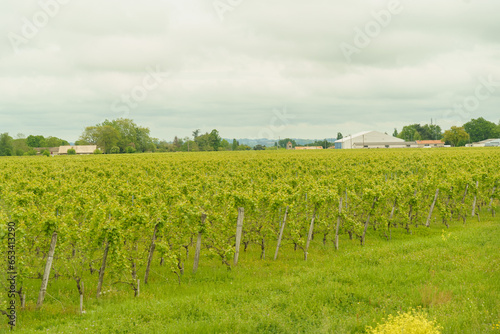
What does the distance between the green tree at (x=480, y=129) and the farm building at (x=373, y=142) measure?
140ft

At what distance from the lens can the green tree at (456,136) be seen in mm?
129250

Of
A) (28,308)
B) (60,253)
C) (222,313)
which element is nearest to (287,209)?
(222,313)

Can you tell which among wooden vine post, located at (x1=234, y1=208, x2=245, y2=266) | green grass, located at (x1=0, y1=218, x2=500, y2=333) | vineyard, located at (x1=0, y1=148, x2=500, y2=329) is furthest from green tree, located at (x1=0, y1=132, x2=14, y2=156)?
wooden vine post, located at (x1=234, y1=208, x2=245, y2=266)

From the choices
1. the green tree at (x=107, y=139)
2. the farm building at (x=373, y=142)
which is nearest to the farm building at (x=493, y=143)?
the farm building at (x=373, y=142)

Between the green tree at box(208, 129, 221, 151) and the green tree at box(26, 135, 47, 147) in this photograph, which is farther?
the green tree at box(26, 135, 47, 147)

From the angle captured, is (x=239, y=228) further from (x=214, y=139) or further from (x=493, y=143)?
(x=493, y=143)

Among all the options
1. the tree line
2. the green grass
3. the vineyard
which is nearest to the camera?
the green grass

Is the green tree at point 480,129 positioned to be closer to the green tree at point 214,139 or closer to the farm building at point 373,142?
the farm building at point 373,142

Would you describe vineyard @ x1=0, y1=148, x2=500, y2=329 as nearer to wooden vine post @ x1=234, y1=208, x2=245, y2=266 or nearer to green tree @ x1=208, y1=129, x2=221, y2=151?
wooden vine post @ x1=234, y1=208, x2=245, y2=266

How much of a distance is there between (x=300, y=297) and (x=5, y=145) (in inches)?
→ 4856

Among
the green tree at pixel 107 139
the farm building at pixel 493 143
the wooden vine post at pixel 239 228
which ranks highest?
the green tree at pixel 107 139

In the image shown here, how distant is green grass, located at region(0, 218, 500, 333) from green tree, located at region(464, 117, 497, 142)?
6657 inches

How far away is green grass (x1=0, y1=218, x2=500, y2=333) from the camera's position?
6.71 meters

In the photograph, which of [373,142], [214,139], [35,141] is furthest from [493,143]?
[35,141]
